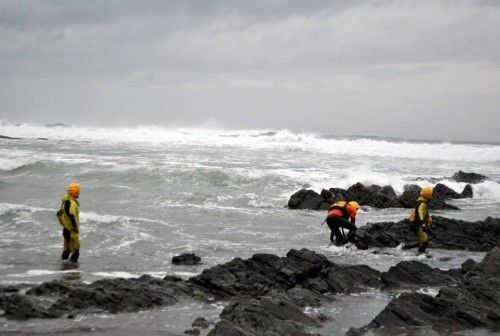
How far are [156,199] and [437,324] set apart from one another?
52.5 feet

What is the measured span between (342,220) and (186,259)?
4.00 m

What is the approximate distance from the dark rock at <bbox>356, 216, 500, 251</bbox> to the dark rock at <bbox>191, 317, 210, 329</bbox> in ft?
23.2

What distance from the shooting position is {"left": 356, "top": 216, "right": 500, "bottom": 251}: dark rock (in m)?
14.3

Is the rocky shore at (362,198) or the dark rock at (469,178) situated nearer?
the rocky shore at (362,198)

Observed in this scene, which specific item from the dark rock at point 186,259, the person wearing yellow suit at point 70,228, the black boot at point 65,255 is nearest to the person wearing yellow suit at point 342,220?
the dark rock at point 186,259

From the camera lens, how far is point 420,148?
205 feet

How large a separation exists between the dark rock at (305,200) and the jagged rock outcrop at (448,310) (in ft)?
40.2

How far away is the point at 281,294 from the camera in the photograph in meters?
8.62

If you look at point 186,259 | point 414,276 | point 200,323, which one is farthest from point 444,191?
point 200,323

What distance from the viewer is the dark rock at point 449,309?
7.81 meters

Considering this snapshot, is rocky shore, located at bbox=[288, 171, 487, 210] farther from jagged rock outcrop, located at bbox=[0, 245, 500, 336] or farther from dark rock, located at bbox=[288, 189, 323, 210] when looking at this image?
jagged rock outcrop, located at bbox=[0, 245, 500, 336]

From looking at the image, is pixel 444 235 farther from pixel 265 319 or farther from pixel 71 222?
pixel 71 222

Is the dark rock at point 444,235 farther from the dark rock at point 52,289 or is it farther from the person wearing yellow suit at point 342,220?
the dark rock at point 52,289

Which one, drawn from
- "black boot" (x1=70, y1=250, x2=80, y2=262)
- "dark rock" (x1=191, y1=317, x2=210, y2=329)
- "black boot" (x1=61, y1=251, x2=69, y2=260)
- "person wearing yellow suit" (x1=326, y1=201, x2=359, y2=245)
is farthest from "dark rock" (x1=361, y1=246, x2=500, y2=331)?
"black boot" (x1=61, y1=251, x2=69, y2=260)
